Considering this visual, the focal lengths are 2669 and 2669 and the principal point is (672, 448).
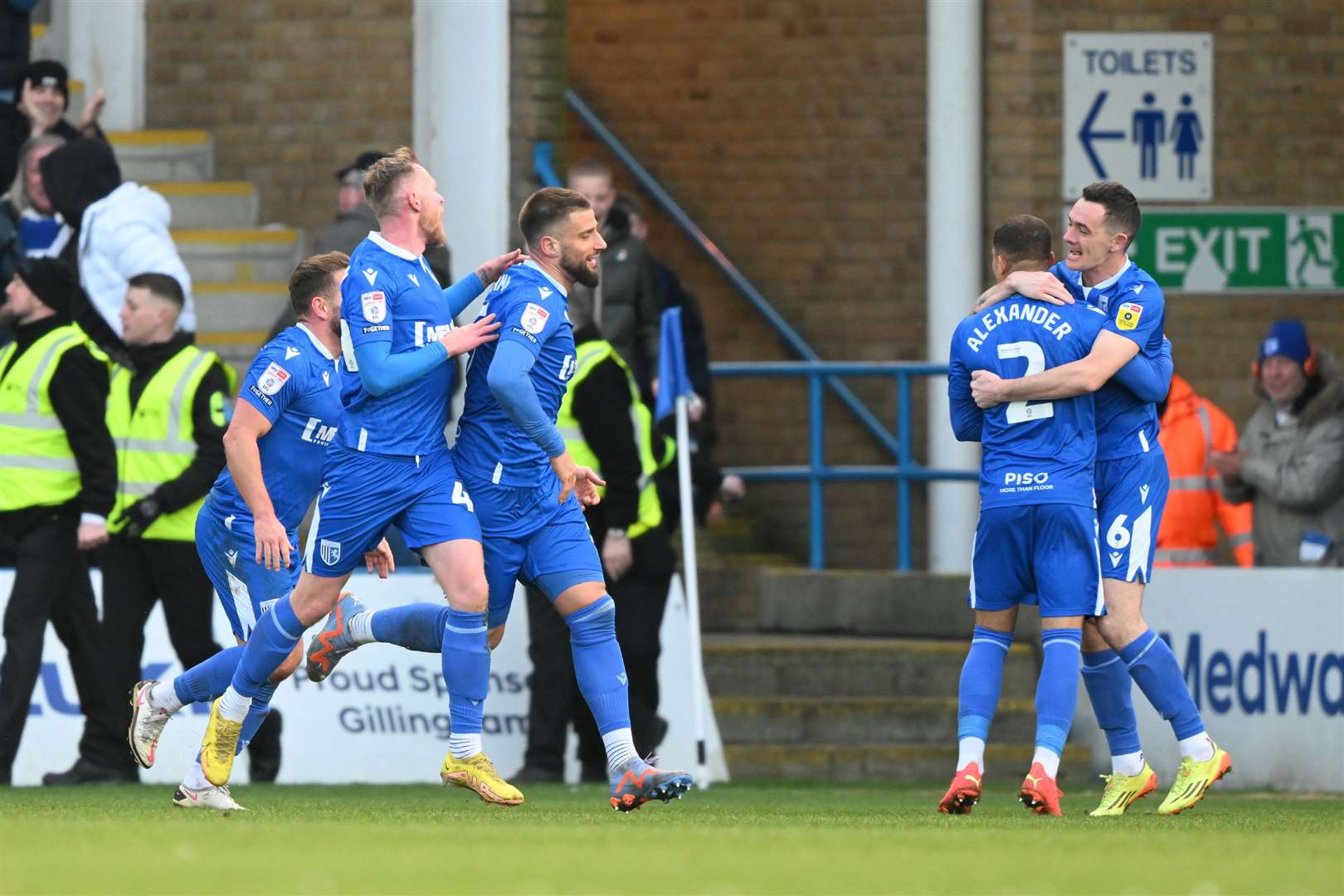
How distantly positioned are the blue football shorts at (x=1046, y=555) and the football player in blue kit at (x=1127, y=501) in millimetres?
233

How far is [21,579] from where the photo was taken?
Result: 37.1 feet

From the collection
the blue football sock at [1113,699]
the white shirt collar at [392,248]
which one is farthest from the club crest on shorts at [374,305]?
the blue football sock at [1113,699]

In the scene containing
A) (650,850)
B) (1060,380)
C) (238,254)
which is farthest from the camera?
(238,254)

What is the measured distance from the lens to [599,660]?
27.9ft

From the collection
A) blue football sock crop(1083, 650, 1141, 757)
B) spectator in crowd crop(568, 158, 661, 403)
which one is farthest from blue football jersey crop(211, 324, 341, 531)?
spectator in crowd crop(568, 158, 661, 403)

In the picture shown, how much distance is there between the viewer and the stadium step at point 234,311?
14609 mm

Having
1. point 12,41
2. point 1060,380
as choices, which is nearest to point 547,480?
point 1060,380

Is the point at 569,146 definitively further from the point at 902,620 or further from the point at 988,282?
the point at 902,620

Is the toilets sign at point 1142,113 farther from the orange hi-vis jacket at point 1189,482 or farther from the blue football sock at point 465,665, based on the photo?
the blue football sock at point 465,665

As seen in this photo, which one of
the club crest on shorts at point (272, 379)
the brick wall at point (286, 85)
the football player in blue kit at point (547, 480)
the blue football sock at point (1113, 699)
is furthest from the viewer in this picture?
the brick wall at point (286, 85)

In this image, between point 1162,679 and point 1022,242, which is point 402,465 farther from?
point 1162,679

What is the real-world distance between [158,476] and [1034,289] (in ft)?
14.2

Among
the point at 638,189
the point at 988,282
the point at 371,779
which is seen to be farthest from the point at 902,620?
the point at 638,189

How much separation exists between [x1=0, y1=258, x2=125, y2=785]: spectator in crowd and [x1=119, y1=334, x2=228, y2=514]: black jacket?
0.61 ft
